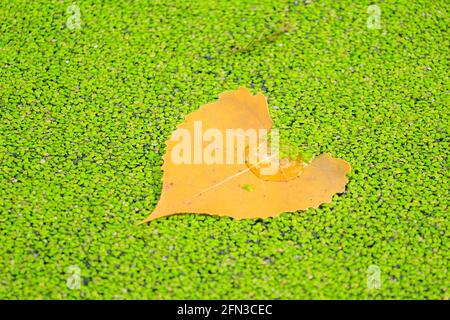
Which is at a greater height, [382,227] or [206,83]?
[206,83]

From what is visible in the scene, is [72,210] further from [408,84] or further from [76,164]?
[408,84]

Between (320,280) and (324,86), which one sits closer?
(320,280)

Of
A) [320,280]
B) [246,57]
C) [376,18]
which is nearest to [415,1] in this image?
[376,18]
